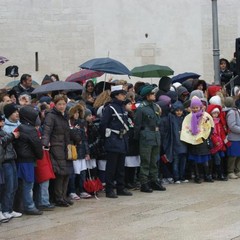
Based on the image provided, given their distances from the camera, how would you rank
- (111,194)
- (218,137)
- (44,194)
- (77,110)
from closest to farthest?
(44,194) → (77,110) → (111,194) → (218,137)

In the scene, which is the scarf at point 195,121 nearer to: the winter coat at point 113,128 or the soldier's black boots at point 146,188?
the soldier's black boots at point 146,188

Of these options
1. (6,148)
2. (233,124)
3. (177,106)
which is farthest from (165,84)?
(6,148)

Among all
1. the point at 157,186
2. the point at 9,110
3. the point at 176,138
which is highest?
the point at 9,110

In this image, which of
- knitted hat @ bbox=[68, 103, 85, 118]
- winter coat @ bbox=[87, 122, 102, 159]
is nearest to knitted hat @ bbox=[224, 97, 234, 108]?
winter coat @ bbox=[87, 122, 102, 159]

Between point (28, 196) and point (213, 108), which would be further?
point (213, 108)

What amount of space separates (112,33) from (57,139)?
16156mm

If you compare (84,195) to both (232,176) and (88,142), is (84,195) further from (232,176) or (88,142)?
(232,176)

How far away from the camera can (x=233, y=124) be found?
48.2 ft

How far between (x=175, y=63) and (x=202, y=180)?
13.9 m

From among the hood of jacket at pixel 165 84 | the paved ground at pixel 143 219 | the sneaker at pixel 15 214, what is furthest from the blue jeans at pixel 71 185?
the hood of jacket at pixel 165 84

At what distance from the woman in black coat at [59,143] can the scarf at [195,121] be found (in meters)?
3.14

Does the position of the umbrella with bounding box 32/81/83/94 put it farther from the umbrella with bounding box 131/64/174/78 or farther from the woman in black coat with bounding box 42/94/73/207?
the umbrella with bounding box 131/64/174/78

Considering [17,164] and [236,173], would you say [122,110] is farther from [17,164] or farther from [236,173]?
[236,173]

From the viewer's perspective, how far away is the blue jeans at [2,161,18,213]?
34.7ft
